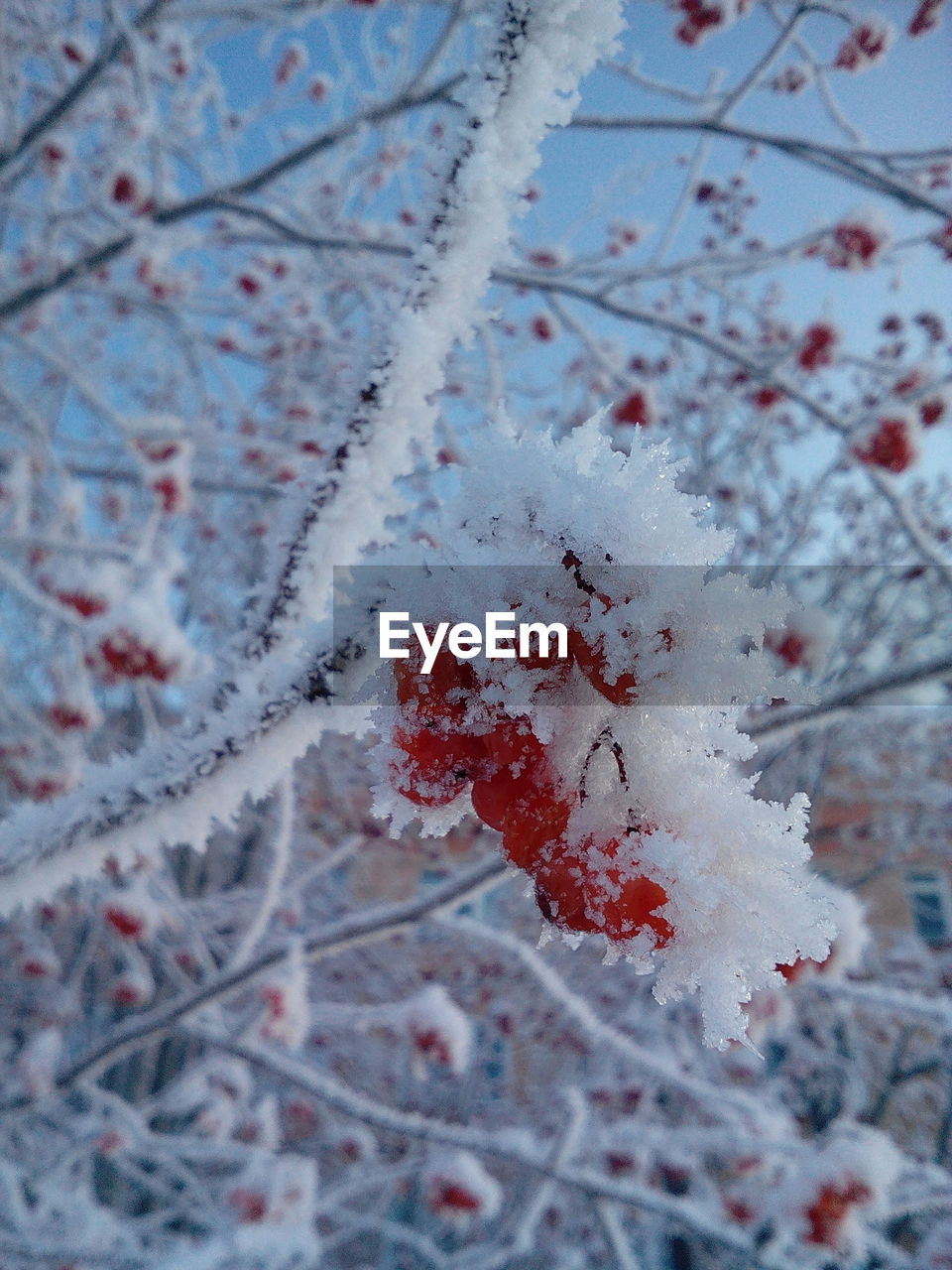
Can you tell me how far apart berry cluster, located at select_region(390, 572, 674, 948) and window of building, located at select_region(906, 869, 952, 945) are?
969cm

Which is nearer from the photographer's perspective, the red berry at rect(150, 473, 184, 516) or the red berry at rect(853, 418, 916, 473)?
the red berry at rect(853, 418, 916, 473)

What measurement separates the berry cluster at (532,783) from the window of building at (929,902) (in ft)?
31.8

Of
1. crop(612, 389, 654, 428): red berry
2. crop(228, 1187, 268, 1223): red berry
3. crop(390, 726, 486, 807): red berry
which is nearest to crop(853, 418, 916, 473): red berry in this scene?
crop(612, 389, 654, 428): red berry

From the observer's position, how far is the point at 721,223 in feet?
15.0

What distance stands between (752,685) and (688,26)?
3.05 meters

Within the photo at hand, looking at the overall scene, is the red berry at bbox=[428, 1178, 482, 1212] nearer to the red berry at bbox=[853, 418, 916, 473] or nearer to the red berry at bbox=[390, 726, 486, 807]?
the red berry at bbox=[853, 418, 916, 473]

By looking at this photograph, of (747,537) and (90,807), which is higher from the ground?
(747,537)

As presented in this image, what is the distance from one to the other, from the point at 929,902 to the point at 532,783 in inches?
439

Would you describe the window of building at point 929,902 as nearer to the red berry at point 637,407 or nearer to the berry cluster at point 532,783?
the red berry at point 637,407

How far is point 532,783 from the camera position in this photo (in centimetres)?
55

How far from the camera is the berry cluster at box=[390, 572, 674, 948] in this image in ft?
1.68

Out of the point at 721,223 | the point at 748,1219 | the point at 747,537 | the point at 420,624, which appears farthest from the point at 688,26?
the point at 748,1219

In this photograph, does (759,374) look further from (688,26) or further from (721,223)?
(721,223)

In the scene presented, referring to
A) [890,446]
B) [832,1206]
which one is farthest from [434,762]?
[832,1206]
